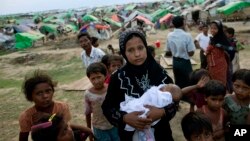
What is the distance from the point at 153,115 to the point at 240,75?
3.89ft

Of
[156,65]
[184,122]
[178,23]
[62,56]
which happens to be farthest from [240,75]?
[62,56]

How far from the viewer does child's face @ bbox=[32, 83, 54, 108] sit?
8.68ft

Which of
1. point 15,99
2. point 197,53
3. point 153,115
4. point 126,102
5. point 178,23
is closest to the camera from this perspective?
point 153,115

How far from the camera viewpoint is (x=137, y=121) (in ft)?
6.75

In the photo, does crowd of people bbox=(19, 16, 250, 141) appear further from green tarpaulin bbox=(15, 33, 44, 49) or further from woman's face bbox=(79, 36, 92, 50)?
green tarpaulin bbox=(15, 33, 44, 49)

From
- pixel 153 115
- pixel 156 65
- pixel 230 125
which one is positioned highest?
pixel 156 65

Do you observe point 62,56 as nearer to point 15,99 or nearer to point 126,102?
point 15,99

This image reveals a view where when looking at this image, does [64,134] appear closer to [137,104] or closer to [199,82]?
[137,104]

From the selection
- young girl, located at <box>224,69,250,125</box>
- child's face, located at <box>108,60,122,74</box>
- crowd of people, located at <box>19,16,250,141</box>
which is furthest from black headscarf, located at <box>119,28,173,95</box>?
child's face, located at <box>108,60,122,74</box>

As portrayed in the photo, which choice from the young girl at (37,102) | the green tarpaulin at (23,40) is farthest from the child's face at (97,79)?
the green tarpaulin at (23,40)

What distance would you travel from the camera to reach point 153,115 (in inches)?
80.9

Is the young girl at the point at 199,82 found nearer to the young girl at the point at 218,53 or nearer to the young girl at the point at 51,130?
the young girl at the point at 51,130

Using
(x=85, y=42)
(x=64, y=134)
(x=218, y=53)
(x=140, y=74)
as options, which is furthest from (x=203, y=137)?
(x=85, y=42)

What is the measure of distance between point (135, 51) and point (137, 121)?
18.6 inches
